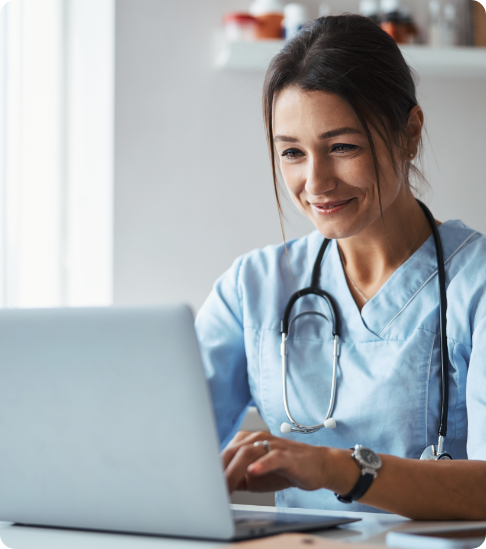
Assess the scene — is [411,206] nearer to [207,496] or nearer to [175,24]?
[207,496]

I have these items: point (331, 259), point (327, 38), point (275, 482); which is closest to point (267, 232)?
point (331, 259)

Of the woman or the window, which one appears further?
the window

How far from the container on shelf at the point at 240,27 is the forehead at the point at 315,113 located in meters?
0.95

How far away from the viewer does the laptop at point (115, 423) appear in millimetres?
566

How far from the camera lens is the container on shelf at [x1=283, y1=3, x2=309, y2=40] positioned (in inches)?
74.8

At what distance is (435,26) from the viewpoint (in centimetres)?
203

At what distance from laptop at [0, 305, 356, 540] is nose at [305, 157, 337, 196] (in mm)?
544

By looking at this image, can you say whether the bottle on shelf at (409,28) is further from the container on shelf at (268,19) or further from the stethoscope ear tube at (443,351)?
the stethoscope ear tube at (443,351)

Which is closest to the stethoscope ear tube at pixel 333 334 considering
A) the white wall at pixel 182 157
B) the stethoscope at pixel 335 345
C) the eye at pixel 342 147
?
the stethoscope at pixel 335 345

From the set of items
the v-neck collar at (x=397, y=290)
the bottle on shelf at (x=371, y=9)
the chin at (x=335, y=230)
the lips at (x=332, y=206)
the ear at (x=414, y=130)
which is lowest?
the v-neck collar at (x=397, y=290)

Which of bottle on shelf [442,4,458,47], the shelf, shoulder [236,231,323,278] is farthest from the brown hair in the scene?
bottle on shelf [442,4,458,47]

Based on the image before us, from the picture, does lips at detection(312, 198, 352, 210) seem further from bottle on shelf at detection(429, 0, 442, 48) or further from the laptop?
bottle on shelf at detection(429, 0, 442, 48)

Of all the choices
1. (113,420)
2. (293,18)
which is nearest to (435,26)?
(293,18)

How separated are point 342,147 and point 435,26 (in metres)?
1.22
